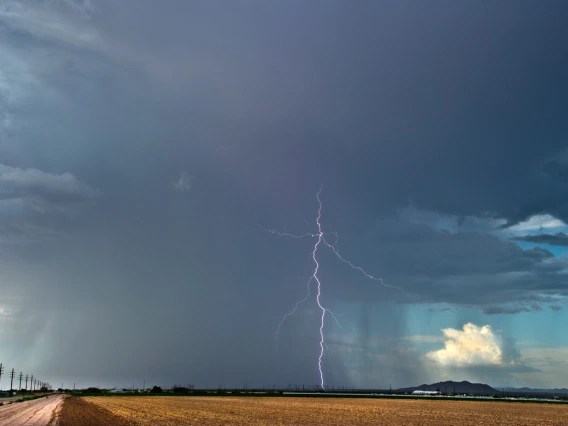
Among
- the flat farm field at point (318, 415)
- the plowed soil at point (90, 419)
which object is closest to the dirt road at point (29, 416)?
the plowed soil at point (90, 419)

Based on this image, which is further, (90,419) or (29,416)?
(29,416)

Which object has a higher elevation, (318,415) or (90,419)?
(90,419)

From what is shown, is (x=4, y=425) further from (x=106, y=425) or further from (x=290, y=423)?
(x=290, y=423)

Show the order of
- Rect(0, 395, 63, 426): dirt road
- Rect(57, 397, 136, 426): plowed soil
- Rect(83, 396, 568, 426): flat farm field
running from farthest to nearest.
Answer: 1. Rect(0, 395, 63, 426): dirt road
2. Rect(83, 396, 568, 426): flat farm field
3. Rect(57, 397, 136, 426): plowed soil

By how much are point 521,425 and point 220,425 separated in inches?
1123

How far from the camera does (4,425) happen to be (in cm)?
4159

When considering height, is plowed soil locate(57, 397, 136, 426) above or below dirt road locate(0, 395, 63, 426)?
above

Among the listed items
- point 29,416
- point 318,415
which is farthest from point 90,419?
point 318,415

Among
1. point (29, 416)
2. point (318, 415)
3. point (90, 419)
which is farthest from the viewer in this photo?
point (29, 416)

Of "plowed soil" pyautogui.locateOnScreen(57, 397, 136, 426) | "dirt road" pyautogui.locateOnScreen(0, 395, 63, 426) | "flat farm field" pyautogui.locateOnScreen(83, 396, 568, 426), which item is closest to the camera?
"plowed soil" pyautogui.locateOnScreen(57, 397, 136, 426)

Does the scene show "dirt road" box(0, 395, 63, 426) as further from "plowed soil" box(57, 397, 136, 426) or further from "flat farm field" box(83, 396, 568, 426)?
"flat farm field" box(83, 396, 568, 426)

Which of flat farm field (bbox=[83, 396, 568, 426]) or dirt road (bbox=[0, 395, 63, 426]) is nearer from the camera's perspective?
flat farm field (bbox=[83, 396, 568, 426])

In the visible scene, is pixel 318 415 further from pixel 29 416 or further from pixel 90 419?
pixel 29 416

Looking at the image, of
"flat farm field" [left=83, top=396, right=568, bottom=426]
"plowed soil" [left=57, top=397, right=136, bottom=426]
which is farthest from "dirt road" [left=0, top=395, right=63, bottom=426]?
"flat farm field" [left=83, top=396, right=568, bottom=426]
